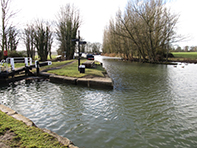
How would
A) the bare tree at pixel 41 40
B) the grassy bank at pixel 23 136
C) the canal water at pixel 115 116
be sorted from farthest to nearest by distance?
the bare tree at pixel 41 40 → the canal water at pixel 115 116 → the grassy bank at pixel 23 136

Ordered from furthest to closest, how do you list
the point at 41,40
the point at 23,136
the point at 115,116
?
the point at 41,40 < the point at 115,116 < the point at 23,136

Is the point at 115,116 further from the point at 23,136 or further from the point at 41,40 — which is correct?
the point at 41,40

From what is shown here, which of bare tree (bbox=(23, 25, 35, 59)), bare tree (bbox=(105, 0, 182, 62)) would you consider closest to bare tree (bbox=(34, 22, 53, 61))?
bare tree (bbox=(23, 25, 35, 59))

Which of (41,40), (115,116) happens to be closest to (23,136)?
(115,116)

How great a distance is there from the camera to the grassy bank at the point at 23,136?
2.80m

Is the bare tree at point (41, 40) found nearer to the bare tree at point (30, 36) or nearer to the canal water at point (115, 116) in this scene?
the bare tree at point (30, 36)

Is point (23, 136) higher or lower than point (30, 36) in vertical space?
lower

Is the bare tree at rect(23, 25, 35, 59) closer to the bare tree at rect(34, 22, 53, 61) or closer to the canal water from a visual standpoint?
the bare tree at rect(34, 22, 53, 61)

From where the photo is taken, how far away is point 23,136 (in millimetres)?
3027

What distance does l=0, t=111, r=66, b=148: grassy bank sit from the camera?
2805 mm

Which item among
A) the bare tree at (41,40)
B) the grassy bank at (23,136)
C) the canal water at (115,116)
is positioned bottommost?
the canal water at (115,116)

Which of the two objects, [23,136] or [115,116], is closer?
[23,136]

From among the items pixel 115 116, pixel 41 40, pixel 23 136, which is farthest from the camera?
pixel 41 40

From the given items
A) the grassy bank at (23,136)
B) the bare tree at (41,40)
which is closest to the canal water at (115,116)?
the grassy bank at (23,136)
